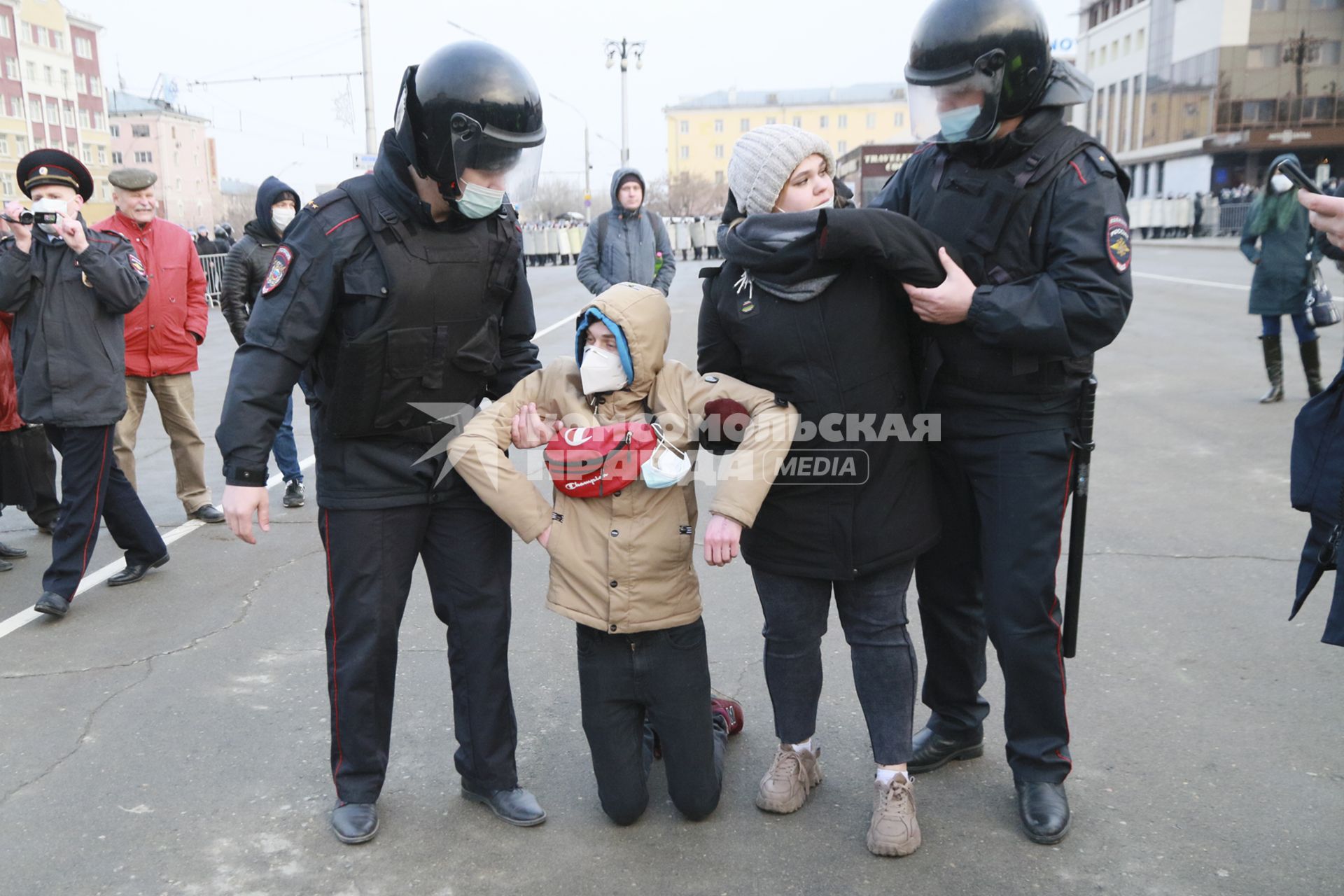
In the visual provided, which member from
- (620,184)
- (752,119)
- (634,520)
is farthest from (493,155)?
(752,119)

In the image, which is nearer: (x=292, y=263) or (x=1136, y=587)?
(x=292, y=263)

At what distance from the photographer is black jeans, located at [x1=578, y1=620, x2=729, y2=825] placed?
9.67 feet

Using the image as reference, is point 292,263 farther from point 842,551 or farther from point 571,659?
point 571,659

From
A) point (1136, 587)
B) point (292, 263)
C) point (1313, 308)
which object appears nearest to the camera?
point (292, 263)

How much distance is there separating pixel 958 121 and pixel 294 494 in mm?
5299

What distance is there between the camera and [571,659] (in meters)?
4.26

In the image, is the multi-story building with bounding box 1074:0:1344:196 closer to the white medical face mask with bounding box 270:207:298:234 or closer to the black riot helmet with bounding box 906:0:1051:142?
the white medical face mask with bounding box 270:207:298:234

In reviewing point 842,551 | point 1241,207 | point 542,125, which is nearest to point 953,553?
point 842,551

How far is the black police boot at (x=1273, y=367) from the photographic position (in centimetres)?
866

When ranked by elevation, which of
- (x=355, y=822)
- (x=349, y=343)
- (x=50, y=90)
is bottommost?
(x=355, y=822)

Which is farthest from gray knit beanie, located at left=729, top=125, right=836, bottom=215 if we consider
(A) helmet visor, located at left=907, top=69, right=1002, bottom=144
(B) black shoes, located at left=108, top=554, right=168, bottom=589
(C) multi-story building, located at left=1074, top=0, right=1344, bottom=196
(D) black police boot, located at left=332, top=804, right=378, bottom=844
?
(C) multi-story building, located at left=1074, top=0, right=1344, bottom=196

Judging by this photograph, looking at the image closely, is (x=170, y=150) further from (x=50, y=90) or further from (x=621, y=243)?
(x=621, y=243)

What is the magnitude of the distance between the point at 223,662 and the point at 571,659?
138 centimetres

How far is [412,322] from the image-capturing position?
9.48ft
